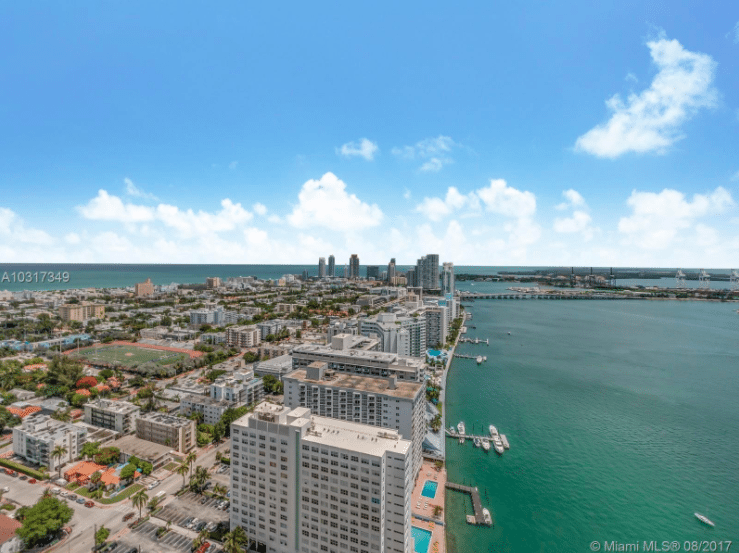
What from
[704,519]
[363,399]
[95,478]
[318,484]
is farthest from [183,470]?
[704,519]

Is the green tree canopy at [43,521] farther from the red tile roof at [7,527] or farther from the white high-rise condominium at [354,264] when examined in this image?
the white high-rise condominium at [354,264]

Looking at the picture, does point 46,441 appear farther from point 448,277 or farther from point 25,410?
point 448,277

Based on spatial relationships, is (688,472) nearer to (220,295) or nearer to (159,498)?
(159,498)

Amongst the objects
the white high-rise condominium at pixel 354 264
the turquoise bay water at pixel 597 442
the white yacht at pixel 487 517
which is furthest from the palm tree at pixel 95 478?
A: the white high-rise condominium at pixel 354 264

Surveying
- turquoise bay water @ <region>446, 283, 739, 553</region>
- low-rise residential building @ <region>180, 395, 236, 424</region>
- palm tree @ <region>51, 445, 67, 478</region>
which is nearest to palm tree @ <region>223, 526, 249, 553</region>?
turquoise bay water @ <region>446, 283, 739, 553</region>

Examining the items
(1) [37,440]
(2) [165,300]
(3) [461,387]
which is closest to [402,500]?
(1) [37,440]

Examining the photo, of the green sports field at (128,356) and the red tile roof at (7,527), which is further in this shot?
the green sports field at (128,356)
